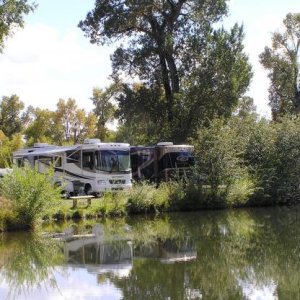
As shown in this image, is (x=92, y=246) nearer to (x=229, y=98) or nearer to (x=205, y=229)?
(x=205, y=229)

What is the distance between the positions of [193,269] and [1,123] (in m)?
51.4

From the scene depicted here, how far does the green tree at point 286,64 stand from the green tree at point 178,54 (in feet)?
35.6

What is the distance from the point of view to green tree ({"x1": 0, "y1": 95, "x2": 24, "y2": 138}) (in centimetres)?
5938

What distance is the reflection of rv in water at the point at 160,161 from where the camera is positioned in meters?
29.0

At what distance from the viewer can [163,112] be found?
3650 cm

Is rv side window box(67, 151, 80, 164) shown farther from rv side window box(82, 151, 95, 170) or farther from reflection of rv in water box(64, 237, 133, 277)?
reflection of rv in water box(64, 237, 133, 277)

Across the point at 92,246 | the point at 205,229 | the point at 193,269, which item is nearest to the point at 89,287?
the point at 193,269

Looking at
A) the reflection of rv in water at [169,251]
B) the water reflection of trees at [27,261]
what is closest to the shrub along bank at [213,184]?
the water reflection of trees at [27,261]

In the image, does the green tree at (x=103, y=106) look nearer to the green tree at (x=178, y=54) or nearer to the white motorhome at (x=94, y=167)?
the green tree at (x=178, y=54)

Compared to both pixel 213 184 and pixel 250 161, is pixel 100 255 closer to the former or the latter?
pixel 213 184

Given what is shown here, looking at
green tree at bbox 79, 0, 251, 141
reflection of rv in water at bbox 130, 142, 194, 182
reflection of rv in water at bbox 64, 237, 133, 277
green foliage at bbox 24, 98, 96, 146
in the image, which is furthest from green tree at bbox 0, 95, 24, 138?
reflection of rv in water at bbox 64, 237, 133, 277

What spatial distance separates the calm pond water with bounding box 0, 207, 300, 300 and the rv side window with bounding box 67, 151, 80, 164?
7486 millimetres

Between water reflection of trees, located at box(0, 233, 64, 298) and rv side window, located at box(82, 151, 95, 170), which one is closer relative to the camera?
water reflection of trees, located at box(0, 233, 64, 298)

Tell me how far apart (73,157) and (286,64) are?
2577 centimetres
